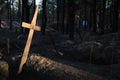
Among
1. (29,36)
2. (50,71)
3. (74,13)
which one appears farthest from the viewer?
(74,13)

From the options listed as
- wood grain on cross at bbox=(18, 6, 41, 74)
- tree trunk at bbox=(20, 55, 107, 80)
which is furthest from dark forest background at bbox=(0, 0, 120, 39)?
wood grain on cross at bbox=(18, 6, 41, 74)

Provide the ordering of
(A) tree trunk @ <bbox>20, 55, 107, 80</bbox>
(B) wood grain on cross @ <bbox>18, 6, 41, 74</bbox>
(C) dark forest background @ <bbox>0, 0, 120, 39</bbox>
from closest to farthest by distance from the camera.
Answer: (A) tree trunk @ <bbox>20, 55, 107, 80</bbox>, (B) wood grain on cross @ <bbox>18, 6, 41, 74</bbox>, (C) dark forest background @ <bbox>0, 0, 120, 39</bbox>

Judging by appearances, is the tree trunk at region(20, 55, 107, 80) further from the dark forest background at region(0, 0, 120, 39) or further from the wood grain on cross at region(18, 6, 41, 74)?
the dark forest background at region(0, 0, 120, 39)

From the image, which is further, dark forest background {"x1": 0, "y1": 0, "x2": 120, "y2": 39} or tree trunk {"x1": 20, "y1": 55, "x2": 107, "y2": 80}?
dark forest background {"x1": 0, "y1": 0, "x2": 120, "y2": 39}

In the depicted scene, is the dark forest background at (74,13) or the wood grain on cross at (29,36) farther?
the dark forest background at (74,13)

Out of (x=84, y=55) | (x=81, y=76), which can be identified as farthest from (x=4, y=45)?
(x=81, y=76)

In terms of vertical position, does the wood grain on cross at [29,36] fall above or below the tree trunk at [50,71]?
above

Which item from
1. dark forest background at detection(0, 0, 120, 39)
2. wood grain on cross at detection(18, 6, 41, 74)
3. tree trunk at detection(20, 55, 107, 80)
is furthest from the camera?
dark forest background at detection(0, 0, 120, 39)

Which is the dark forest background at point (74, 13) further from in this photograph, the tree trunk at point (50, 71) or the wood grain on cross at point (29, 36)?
the wood grain on cross at point (29, 36)

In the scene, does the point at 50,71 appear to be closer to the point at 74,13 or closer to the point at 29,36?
the point at 29,36

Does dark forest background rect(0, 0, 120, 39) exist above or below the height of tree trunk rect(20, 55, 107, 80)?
above

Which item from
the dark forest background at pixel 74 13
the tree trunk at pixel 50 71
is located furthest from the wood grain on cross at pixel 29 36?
the dark forest background at pixel 74 13

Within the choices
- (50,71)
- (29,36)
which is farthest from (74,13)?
(50,71)

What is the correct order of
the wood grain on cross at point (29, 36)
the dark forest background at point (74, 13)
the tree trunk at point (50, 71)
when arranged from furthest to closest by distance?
the dark forest background at point (74, 13) → the wood grain on cross at point (29, 36) → the tree trunk at point (50, 71)
